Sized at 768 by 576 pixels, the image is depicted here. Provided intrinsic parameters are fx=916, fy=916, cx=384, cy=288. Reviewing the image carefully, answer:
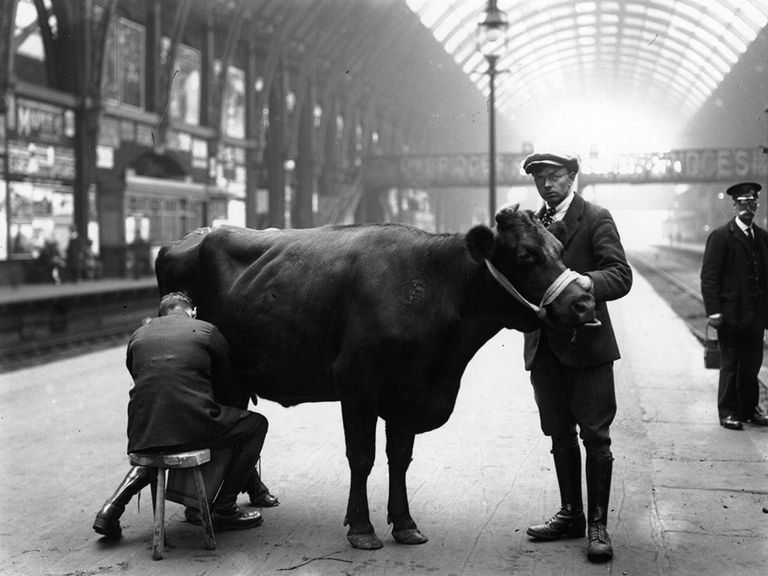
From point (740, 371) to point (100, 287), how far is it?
791 inches

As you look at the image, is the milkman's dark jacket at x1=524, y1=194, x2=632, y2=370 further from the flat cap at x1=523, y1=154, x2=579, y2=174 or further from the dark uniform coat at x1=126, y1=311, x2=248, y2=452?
the dark uniform coat at x1=126, y1=311, x2=248, y2=452

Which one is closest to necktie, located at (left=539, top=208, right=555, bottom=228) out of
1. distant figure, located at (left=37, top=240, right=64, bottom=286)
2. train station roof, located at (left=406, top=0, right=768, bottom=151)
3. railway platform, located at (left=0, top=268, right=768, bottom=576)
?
railway platform, located at (left=0, top=268, right=768, bottom=576)

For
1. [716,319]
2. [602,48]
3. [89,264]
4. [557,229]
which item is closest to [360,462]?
[557,229]

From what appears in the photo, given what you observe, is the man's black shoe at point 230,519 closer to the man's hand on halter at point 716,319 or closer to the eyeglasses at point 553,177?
the eyeglasses at point 553,177

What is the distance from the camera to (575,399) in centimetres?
486

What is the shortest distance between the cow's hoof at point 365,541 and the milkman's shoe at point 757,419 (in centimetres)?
452

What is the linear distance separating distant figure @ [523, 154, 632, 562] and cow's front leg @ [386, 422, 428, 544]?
65 centimetres

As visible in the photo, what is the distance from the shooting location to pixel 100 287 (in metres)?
24.9

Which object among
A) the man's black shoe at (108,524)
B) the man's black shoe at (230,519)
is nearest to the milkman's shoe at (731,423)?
the man's black shoe at (230,519)

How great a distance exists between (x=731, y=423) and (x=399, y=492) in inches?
158

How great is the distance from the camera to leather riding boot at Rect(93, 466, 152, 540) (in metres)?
4.95

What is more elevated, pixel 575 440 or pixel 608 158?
pixel 608 158

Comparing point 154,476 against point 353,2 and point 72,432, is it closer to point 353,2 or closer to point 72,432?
point 72,432

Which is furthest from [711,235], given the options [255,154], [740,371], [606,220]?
[255,154]
